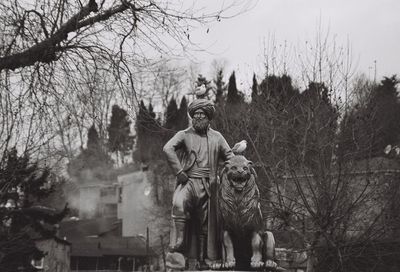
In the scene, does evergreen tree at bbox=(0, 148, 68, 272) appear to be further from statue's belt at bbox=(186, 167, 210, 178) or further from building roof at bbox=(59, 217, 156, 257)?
building roof at bbox=(59, 217, 156, 257)

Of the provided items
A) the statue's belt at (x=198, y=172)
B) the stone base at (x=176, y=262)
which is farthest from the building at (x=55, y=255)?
the stone base at (x=176, y=262)

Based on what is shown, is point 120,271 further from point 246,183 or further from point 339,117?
point 246,183

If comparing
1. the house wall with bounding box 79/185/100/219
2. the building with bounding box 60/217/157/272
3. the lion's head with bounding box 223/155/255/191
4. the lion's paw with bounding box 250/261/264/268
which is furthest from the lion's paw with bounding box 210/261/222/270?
the house wall with bounding box 79/185/100/219

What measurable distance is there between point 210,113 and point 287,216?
1155cm

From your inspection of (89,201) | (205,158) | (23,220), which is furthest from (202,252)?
(89,201)

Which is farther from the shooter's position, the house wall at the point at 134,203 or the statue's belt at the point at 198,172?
the house wall at the point at 134,203

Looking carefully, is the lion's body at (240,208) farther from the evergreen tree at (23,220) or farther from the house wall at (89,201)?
the house wall at (89,201)

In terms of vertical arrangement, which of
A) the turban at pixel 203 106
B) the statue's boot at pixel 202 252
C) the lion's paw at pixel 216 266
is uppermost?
the turban at pixel 203 106

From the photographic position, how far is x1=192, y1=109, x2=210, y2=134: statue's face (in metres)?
8.68

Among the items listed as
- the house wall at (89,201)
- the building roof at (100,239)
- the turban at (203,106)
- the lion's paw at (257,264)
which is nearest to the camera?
the lion's paw at (257,264)

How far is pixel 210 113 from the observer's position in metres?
8.73

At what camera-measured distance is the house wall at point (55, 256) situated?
113ft

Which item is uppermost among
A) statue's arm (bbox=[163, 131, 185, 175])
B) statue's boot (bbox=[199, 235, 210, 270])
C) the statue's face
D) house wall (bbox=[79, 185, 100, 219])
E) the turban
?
house wall (bbox=[79, 185, 100, 219])

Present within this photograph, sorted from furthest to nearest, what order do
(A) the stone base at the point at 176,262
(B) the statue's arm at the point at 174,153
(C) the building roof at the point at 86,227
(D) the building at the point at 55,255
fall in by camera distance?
1. (C) the building roof at the point at 86,227
2. (D) the building at the point at 55,255
3. (B) the statue's arm at the point at 174,153
4. (A) the stone base at the point at 176,262
